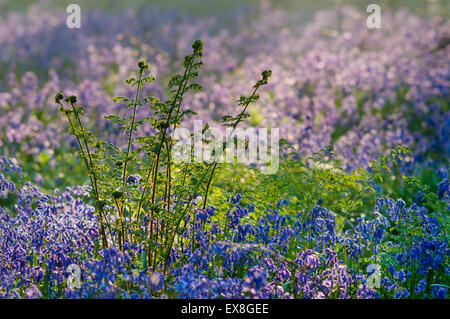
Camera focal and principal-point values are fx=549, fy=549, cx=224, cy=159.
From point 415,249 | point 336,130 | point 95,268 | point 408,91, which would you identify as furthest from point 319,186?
point 408,91

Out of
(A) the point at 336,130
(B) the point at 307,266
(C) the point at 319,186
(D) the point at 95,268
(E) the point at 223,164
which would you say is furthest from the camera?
(A) the point at 336,130

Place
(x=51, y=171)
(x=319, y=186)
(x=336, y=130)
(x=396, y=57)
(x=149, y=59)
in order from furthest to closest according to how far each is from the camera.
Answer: (x=149, y=59)
(x=396, y=57)
(x=336, y=130)
(x=51, y=171)
(x=319, y=186)

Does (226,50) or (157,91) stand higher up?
(226,50)

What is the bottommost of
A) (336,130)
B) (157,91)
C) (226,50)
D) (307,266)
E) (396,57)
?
(307,266)

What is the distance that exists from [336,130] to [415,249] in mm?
4053

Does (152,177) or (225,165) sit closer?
(152,177)

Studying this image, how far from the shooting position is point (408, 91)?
8.38m

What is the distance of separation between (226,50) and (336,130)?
4404 mm

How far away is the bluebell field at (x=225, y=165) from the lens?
3.31 meters

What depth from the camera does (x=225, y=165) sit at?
458 cm

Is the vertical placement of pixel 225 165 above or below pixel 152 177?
above

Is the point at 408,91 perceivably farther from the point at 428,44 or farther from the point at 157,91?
the point at 157,91

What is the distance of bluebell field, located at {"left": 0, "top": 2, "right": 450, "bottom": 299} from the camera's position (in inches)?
130

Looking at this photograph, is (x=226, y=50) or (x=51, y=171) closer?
(x=51, y=171)
